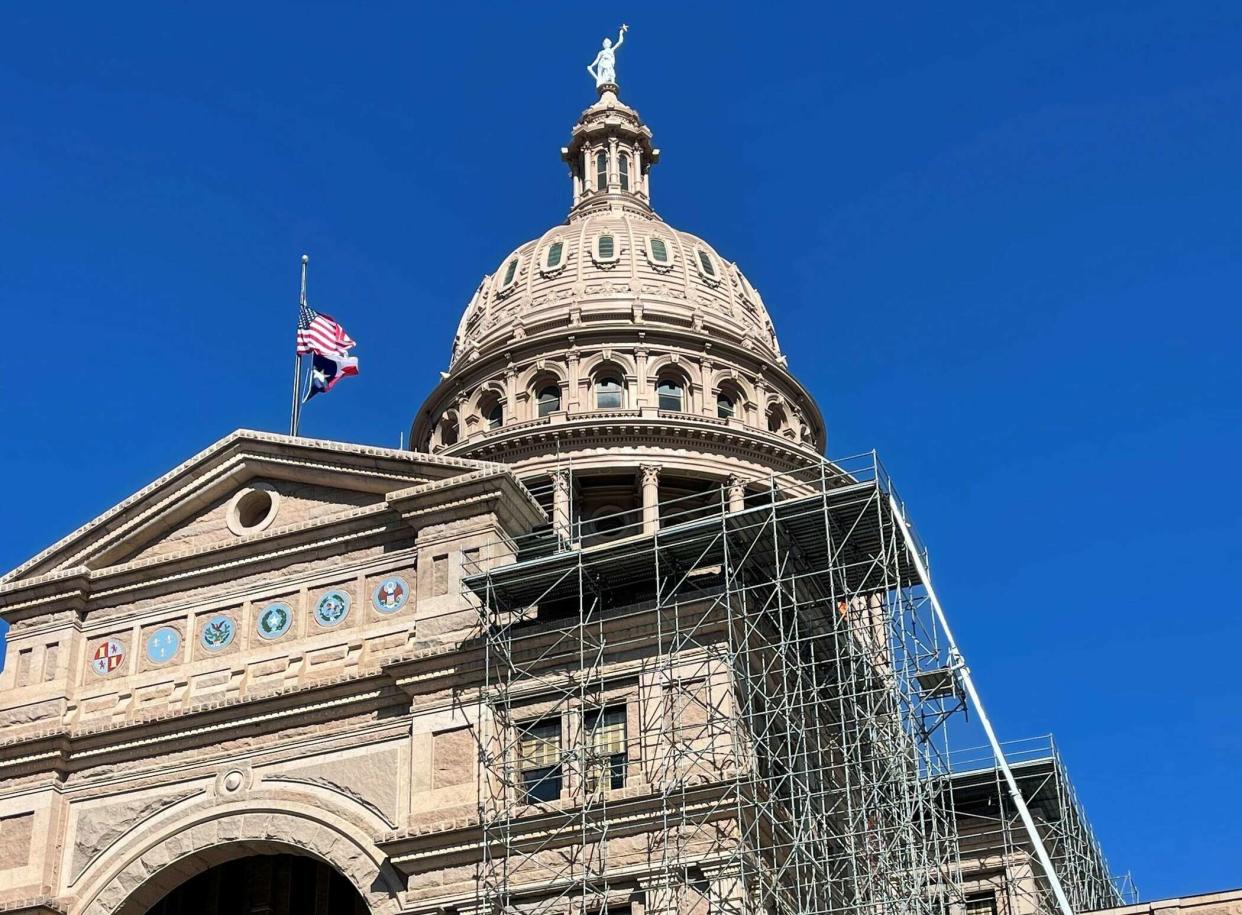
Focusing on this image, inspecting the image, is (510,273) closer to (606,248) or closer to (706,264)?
(606,248)

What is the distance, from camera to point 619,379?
7069 centimetres

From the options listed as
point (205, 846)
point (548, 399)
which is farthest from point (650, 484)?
point (205, 846)

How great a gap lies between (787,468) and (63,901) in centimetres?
3227

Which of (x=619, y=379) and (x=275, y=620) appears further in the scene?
(x=619, y=379)

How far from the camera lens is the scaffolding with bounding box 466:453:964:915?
A: 40.1 meters

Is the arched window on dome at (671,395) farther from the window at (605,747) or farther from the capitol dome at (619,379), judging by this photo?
the window at (605,747)

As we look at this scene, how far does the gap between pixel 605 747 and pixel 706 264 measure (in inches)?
1455

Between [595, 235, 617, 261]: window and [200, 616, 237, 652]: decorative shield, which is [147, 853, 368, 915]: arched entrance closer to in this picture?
[200, 616, 237, 652]: decorative shield

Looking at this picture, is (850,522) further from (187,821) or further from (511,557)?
(187,821)

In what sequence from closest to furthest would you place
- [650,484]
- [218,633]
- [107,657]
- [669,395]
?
1. [218,633]
2. [107,657]
3. [650,484]
4. [669,395]

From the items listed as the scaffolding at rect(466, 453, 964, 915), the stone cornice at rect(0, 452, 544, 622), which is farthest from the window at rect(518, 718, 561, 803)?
the stone cornice at rect(0, 452, 544, 622)

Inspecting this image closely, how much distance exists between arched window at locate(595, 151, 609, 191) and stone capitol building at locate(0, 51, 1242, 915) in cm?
3797

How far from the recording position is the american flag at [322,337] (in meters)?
54.7

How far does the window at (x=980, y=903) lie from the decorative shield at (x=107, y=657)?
23.0m
